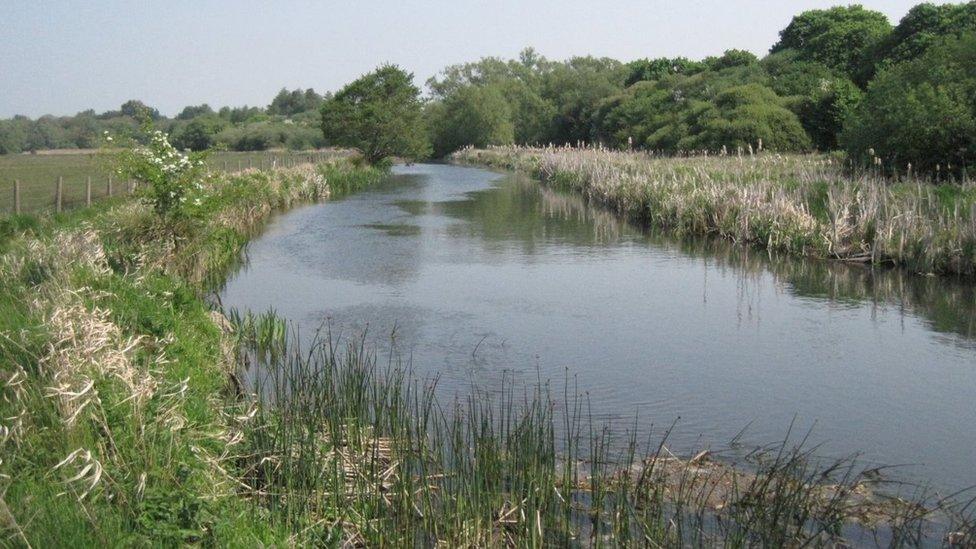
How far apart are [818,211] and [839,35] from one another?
119 ft

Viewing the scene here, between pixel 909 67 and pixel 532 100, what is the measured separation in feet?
212

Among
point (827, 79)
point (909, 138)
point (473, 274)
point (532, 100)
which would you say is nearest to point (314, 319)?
point (473, 274)

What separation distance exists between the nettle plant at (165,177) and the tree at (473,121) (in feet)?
221

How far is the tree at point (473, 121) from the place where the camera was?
8081 cm

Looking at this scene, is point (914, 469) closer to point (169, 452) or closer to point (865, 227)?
point (169, 452)

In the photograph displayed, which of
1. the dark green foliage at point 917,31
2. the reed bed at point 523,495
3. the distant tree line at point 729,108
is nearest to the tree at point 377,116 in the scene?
the distant tree line at point 729,108

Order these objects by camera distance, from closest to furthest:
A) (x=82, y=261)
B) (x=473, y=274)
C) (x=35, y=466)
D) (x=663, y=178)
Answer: (x=35, y=466) < (x=82, y=261) < (x=473, y=274) < (x=663, y=178)

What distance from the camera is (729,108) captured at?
37844mm

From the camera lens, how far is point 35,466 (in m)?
5.04

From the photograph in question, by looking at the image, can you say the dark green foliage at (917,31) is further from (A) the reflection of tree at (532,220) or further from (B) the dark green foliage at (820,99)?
(A) the reflection of tree at (532,220)

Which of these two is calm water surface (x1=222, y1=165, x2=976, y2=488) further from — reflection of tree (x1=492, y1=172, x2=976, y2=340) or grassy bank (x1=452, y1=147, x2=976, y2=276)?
grassy bank (x1=452, y1=147, x2=976, y2=276)

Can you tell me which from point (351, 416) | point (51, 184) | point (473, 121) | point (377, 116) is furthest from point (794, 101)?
point (473, 121)

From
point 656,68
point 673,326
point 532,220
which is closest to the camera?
point 673,326

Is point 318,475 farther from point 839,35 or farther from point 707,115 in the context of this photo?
point 839,35
